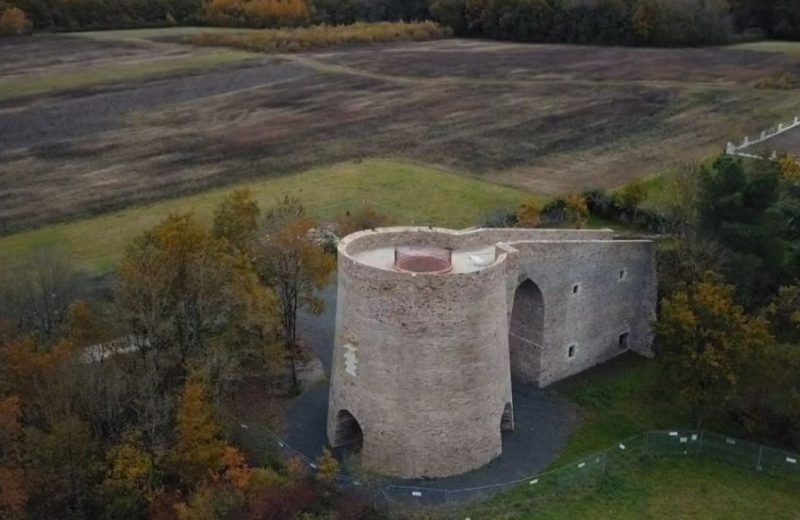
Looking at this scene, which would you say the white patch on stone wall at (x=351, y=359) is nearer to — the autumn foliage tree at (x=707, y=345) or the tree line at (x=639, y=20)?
the autumn foliage tree at (x=707, y=345)

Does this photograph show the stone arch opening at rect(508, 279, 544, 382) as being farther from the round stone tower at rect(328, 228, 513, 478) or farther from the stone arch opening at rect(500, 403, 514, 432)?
the round stone tower at rect(328, 228, 513, 478)

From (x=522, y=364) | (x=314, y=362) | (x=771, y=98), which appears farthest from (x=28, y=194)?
(x=771, y=98)

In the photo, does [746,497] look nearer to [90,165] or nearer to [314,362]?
[314,362]

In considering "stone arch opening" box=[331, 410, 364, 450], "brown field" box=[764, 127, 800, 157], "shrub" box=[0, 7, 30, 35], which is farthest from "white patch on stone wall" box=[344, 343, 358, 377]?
"shrub" box=[0, 7, 30, 35]

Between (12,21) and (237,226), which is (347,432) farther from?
(12,21)

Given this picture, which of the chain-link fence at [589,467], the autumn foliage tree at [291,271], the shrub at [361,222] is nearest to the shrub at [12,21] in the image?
the shrub at [361,222]

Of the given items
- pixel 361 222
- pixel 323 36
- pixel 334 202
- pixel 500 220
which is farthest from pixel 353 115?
pixel 323 36
